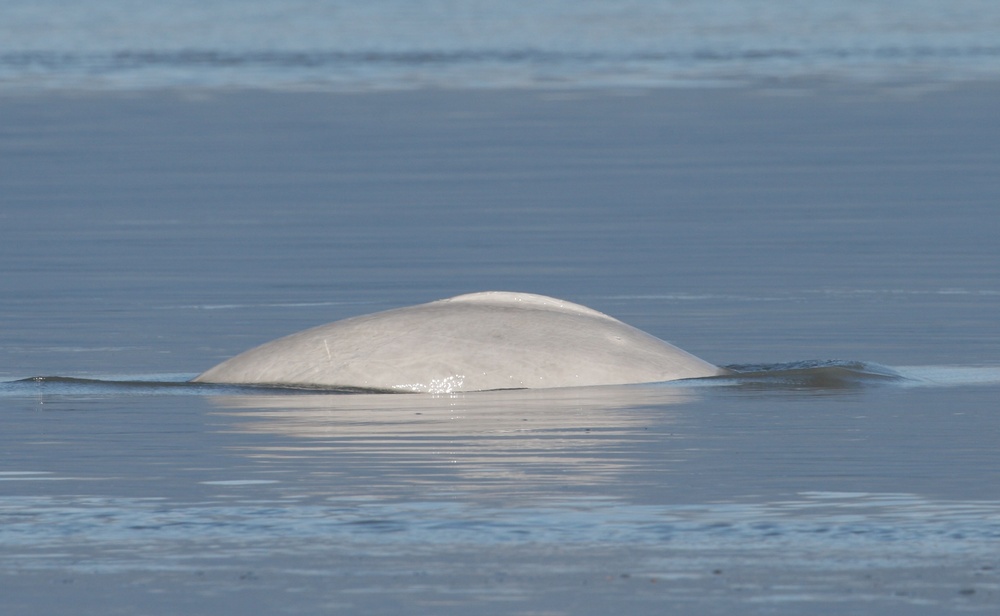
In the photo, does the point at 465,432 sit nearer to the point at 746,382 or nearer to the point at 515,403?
the point at 515,403

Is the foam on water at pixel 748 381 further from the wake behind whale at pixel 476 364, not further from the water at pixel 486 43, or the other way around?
the water at pixel 486 43

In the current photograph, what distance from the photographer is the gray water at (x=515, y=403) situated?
948 cm

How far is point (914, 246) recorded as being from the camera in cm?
2327

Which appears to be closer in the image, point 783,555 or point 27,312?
point 783,555

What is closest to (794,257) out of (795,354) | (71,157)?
(795,354)

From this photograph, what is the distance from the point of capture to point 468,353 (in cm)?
1463

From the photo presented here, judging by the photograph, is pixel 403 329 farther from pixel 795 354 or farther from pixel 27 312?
pixel 27 312

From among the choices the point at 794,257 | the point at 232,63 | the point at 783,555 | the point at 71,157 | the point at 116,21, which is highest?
the point at 116,21

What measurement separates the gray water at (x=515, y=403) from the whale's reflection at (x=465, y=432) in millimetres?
34

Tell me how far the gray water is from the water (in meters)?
19.3

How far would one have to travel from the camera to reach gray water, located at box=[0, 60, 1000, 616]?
9.48 meters

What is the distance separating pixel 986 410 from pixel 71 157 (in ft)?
80.9

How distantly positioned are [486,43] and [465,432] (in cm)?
5813

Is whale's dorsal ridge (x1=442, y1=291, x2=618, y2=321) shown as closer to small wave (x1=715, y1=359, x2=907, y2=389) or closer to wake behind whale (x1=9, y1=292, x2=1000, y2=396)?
wake behind whale (x1=9, y1=292, x2=1000, y2=396)
